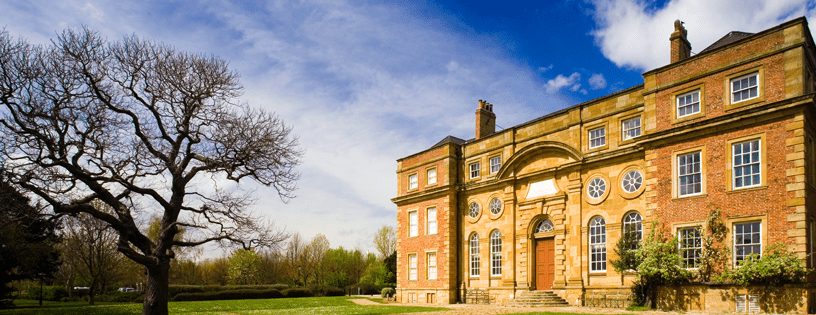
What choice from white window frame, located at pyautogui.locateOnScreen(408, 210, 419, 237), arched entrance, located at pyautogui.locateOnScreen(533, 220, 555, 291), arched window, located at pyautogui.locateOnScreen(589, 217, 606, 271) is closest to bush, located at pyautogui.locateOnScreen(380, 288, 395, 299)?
white window frame, located at pyautogui.locateOnScreen(408, 210, 419, 237)

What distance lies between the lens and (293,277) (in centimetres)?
6662

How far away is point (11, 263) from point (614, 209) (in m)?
24.0

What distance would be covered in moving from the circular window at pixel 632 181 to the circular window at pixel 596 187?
97 centimetres

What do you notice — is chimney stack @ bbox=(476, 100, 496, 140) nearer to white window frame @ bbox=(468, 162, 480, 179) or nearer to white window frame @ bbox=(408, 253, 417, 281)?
white window frame @ bbox=(468, 162, 480, 179)

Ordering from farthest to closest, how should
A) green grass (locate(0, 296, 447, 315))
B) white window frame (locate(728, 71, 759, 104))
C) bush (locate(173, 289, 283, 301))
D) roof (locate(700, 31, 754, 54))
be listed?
bush (locate(173, 289, 283, 301)) < green grass (locate(0, 296, 447, 315)) < roof (locate(700, 31, 754, 54)) < white window frame (locate(728, 71, 759, 104))

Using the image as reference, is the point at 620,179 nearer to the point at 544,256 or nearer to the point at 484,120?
the point at 544,256

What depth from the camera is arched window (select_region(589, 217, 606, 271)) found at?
2234 cm

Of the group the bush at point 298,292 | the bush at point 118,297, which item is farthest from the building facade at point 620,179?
the bush at point 118,297

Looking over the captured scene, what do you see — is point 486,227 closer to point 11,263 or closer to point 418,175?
point 418,175

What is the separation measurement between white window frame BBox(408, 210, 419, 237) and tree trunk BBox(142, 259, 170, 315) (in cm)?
1756

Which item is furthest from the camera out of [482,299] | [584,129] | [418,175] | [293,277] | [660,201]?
[293,277]

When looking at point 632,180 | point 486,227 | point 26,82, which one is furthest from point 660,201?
point 26,82

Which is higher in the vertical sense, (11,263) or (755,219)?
(755,219)

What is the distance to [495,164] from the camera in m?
28.5
